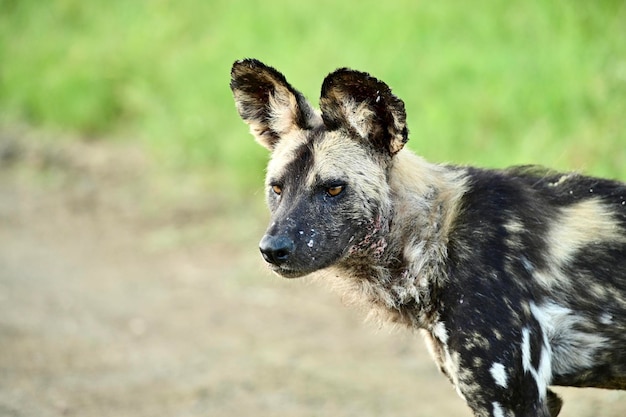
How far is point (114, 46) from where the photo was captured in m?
11.5

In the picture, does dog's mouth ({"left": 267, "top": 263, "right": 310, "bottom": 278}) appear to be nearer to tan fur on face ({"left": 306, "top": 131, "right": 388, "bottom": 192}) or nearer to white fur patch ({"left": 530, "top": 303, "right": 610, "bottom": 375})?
tan fur on face ({"left": 306, "top": 131, "right": 388, "bottom": 192})

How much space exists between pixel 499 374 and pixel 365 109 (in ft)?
3.57

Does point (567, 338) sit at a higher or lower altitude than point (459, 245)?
lower

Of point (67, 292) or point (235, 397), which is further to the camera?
point (67, 292)

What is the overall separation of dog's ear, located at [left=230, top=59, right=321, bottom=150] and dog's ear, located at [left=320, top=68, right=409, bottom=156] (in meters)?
0.14

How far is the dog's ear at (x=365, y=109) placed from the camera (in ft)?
11.4

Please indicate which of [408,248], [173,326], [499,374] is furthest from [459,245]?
[173,326]

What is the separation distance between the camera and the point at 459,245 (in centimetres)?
342

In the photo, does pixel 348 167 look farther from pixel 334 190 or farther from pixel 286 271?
pixel 286 271

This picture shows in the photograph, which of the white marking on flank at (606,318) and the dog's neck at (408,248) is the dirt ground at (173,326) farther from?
the white marking on flank at (606,318)

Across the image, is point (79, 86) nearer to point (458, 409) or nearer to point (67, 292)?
point (67, 292)

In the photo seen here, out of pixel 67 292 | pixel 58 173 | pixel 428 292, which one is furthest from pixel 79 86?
pixel 428 292

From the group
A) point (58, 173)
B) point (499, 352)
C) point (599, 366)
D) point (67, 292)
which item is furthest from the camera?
point (58, 173)

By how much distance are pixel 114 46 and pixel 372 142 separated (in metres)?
8.38
